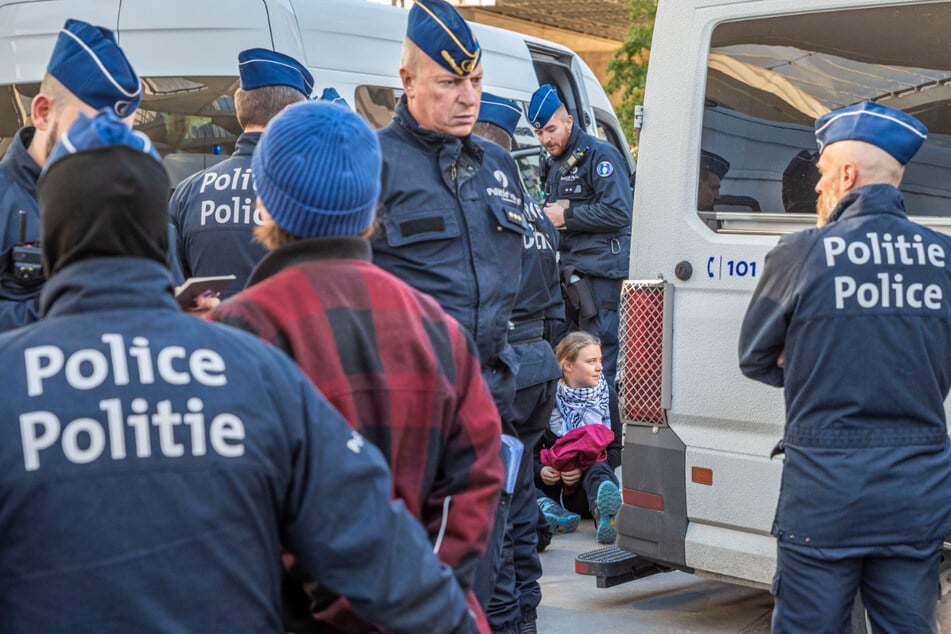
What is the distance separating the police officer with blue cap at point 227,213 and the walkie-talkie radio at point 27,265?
45.5 inches

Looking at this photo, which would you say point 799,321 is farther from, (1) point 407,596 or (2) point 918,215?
(1) point 407,596

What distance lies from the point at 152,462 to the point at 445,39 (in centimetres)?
211

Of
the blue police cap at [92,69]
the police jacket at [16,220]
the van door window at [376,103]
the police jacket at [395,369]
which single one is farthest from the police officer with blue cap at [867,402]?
the van door window at [376,103]

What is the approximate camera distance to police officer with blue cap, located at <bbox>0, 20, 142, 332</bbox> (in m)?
2.83

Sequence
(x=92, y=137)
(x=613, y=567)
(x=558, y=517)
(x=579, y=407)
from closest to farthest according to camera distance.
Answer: (x=92, y=137) < (x=613, y=567) < (x=558, y=517) < (x=579, y=407)

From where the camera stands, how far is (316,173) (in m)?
1.94

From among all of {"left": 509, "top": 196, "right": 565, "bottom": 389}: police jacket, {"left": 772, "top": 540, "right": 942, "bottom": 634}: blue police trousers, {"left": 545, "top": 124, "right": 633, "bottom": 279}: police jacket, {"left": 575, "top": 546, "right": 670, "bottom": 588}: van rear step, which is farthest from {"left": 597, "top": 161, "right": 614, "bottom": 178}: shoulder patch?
{"left": 772, "top": 540, "right": 942, "bottom": 634}: blue police trousers

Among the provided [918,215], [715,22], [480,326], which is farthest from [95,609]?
[715,22]

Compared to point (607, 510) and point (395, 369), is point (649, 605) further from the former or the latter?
point (395, 369)

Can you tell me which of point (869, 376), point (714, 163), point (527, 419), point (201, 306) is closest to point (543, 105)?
point (714, 163)

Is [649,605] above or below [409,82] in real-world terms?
below

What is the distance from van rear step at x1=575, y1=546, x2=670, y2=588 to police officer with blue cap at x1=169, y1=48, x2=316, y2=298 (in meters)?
1.81

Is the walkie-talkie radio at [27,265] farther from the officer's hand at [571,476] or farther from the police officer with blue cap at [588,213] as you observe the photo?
the police officer with blue cap at [588,213]

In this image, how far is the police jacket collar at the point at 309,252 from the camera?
199 centimetres
